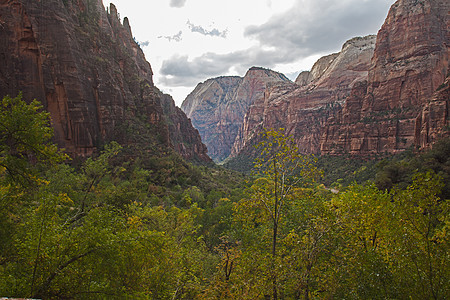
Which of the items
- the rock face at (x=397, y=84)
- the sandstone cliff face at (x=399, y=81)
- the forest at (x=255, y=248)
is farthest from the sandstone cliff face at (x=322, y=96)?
the forest at (x=255, y=248)

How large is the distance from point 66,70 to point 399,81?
9854 cm

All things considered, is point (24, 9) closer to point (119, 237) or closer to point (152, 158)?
point (152, 158)

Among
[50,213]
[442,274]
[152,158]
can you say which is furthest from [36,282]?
[152,158]

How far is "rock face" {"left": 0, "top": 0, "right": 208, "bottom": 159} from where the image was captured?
34.8 metres

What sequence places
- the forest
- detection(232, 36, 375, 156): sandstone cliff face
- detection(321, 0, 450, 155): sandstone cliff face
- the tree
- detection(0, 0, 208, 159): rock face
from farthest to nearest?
1. detection(232, 36, 375, 156): sandstone cliff face
2. detection(321, 0, 450, 155): sandstone cliff face
3. detection(0, 0, 208, 159): rock face
4. the tree
5. the forest

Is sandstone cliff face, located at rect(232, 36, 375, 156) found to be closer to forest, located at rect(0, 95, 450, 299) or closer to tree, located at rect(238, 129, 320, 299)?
tree, located at rect(238, 129, 320, 299)

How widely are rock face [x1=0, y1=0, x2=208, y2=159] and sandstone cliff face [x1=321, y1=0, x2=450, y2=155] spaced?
78.5m

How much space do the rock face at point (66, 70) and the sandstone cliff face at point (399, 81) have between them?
78.5 m

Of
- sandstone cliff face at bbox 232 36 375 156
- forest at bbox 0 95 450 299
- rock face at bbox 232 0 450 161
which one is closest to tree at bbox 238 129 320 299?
forest at bbox 0 95 450 299

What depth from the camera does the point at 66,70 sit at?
38938 mm

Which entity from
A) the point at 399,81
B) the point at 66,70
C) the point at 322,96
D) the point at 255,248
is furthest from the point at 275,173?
the point at 322,96

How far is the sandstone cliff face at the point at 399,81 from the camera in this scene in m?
78.1

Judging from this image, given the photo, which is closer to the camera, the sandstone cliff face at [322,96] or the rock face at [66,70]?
the rock face at [66,70]

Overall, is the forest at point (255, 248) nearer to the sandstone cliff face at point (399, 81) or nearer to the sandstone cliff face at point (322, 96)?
the sandstone cliff face at point (399, 81)
